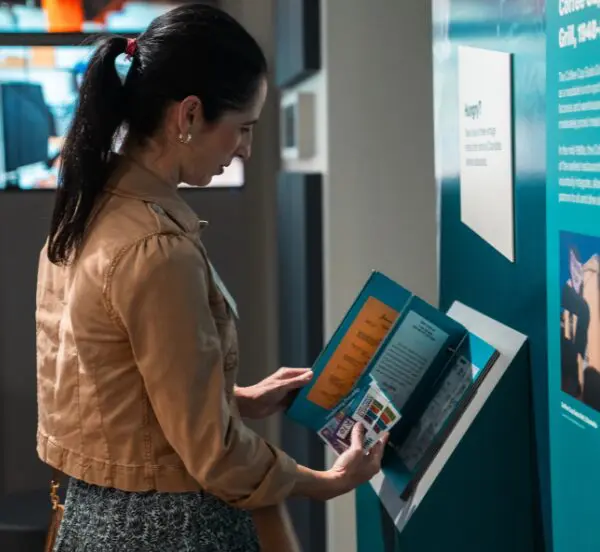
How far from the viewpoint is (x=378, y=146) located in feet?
10.4

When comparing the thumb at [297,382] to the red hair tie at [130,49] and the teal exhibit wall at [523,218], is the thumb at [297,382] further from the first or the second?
the red hair tie at [130,49]

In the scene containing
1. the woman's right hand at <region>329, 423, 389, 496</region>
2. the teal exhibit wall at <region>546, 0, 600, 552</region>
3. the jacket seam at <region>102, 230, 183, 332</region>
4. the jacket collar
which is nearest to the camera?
the teal exhibit wall at <region>546, 0, 600, 552</region>

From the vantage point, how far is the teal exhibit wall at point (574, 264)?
148cm

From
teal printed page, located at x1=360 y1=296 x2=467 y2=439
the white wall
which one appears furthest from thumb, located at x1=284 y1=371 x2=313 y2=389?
the white wall

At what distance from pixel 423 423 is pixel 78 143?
32.1 inches

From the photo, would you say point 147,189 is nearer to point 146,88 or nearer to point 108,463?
point 146,88

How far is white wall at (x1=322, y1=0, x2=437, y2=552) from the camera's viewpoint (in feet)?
10.4

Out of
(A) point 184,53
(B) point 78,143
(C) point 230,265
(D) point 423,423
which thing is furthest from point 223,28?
(C) point 230,265

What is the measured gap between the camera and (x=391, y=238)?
3209mm

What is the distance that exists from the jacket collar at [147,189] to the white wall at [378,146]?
1505 mm

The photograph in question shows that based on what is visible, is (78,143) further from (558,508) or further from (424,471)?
(558,508)

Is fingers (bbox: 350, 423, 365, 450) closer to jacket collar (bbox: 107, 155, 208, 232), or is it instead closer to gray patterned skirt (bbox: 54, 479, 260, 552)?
gray patterned skirt (bbox: 54, 479, 260, 552)

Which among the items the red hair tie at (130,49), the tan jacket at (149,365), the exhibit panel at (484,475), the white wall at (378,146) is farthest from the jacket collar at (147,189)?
the white wall at (378,146)

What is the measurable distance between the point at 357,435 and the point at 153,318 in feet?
1.76
